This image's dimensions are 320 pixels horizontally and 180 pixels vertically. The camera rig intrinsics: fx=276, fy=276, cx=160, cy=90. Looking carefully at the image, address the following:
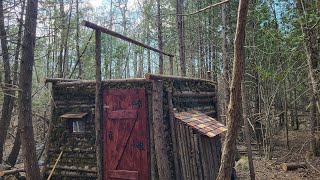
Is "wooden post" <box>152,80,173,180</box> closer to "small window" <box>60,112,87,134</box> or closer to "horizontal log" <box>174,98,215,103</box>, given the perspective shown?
"horizontal log" <box>174,98,215,103</box>

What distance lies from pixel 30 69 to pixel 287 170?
28.0 feet

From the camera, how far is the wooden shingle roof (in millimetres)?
6421

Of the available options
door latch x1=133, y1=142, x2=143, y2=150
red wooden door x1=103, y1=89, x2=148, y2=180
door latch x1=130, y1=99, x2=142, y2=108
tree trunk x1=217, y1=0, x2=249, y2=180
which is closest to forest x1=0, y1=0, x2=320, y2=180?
tree trunk x1=217, y1=0, x2=249, y2=180

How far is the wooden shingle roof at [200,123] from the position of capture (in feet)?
21.1

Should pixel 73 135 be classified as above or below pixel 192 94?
below

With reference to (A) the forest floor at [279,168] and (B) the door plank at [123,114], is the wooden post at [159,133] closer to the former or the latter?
(B) the door plank at [123,114]

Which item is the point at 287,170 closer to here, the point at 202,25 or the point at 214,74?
the point at 214,74

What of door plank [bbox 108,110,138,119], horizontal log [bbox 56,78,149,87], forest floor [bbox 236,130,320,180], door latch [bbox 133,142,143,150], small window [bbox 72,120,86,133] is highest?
horizontal log [bbox 56,78,149,87]

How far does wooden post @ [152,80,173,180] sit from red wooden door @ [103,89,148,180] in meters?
0.43

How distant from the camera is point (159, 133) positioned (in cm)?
637

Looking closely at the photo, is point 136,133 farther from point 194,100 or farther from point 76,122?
point 194,100

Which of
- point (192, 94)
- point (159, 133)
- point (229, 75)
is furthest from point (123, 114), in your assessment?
point (229, 75)

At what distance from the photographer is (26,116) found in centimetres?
679

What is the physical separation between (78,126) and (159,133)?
2650 millimetres
